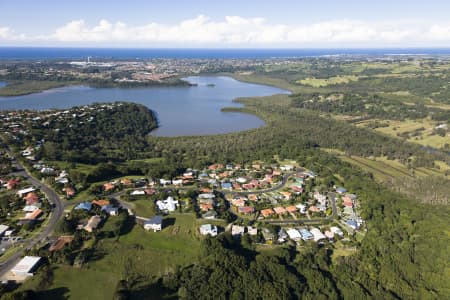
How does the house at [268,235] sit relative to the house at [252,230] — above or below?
below

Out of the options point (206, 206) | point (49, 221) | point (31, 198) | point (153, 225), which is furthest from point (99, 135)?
point (153, 225)

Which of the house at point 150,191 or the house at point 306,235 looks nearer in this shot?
the house at point 306,235

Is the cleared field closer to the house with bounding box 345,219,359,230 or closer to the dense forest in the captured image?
the house with bounding box 345,219,359,230

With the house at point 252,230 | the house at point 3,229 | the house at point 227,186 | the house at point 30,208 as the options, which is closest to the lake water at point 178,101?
the house at point 227,186

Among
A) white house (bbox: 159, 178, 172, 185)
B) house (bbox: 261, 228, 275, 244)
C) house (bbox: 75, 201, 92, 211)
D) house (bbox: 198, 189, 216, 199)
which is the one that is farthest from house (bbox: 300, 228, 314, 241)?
house (bbox: 75, 201, 92, 211)

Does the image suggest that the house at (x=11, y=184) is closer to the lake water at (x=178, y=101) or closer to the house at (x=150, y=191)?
the house at (x=150, y=191)

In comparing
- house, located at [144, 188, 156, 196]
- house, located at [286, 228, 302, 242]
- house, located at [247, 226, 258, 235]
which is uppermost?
house, located at [144, 188, 156, 196]
